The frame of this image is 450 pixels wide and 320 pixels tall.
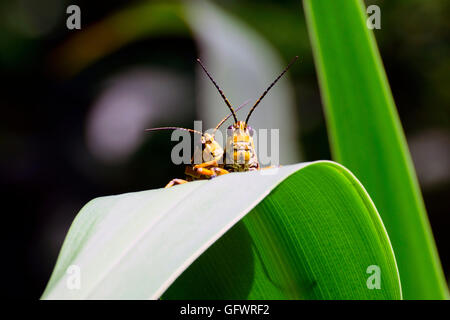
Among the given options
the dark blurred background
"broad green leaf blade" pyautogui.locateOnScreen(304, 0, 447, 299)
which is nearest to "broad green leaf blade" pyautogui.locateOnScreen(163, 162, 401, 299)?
"broad green leaf blade" pyautogui.locateOnScreen(304, 0, 447, 299)

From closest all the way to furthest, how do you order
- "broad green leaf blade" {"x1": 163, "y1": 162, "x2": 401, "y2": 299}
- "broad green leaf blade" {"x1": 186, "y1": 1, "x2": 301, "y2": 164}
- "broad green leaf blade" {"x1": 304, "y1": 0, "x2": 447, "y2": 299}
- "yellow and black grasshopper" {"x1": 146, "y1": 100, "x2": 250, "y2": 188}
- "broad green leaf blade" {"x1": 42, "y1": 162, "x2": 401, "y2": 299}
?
1. "broad green leaf blade" {"x1": 42, "y1": 162, "x2": 401, "y2": 299}
2. "broad green leaf blade" {"x1": 163, "y1": 162, "x2": 401, "y2": 299}
3. "broad green leaf blade" {"x1": 304, "y1": 0, "x2": 447, "y2": 299}
4. "yellow and black grasshopper" {"x1": 146, "y1": 100, "x2": 250, "y2": 188}
5. "broad green leaf blade" {"x1": 186, "y1": 1, "x2": 301, "y2": 164}

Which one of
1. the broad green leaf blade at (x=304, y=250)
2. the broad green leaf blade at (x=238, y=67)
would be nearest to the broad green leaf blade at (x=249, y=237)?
the broad green leaf blade at (x=304, y=250)

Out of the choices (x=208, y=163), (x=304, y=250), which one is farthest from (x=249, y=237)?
(x=208, y=163)

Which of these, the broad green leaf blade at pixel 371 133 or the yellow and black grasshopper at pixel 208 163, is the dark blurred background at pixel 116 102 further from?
the broad green leaf blade at pixel 371 133

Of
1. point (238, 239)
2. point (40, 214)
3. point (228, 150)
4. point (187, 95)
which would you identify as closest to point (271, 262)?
point (238, 239)

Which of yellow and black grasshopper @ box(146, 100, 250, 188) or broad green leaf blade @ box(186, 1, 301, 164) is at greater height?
broad green leaf blade @ box(186, 1, 301, 164)

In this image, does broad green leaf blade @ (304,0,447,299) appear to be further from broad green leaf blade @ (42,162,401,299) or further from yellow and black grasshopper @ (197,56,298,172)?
yellow and black grasshopper @ (197,56,298,172)

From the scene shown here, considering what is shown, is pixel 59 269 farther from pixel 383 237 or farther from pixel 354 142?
pixel 354 142
